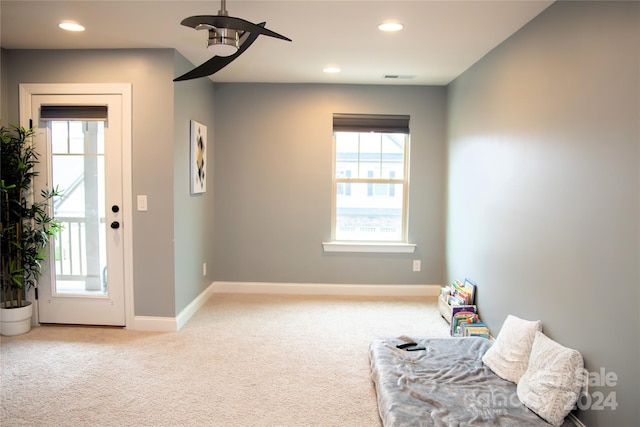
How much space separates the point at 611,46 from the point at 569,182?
2.33 ft

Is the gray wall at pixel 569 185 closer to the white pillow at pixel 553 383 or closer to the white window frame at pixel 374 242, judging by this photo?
the white pillow at pixel 553 383

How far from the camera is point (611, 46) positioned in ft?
6.97

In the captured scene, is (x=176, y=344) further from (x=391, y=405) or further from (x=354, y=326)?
(x=391, y=405)

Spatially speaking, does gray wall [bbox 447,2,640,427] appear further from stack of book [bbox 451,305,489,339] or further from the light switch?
the light switch

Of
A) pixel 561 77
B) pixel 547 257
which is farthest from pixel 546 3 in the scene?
pixel 547 257

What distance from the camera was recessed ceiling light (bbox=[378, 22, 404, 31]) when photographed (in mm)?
2980

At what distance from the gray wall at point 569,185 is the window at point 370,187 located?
138cm

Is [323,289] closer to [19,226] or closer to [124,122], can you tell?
[124,122]

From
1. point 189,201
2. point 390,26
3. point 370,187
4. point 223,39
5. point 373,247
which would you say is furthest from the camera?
point 370,187

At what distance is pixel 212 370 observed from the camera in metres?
3.06

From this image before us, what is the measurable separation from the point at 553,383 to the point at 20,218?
13.3ft

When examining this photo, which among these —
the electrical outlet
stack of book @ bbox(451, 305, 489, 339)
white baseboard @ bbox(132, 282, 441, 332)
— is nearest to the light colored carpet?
stack of book @ bbox(451, 305, 489, 339)

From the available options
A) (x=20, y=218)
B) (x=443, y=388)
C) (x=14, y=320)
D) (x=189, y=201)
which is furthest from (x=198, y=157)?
(x=443, y=388)

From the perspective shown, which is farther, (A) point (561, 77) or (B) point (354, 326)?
(B) point (354, 326)
